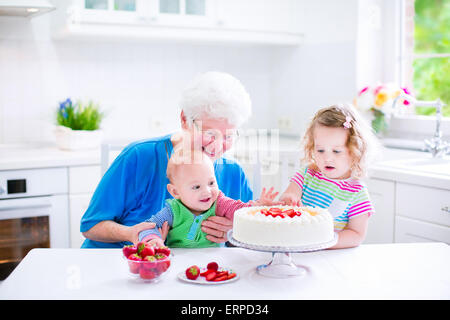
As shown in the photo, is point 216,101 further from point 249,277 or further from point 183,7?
point 183,7

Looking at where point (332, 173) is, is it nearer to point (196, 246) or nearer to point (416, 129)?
point (196, 246)

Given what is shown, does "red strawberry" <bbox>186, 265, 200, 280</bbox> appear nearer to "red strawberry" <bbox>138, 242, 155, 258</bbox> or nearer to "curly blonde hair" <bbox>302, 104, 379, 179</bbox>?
"red strawberry" <bbox>138, 242, 155, 258</bbox>

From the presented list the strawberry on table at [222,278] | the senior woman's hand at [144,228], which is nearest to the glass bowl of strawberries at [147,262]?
the strawberry on table at [222,278]

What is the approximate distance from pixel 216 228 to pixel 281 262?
0.79 ft

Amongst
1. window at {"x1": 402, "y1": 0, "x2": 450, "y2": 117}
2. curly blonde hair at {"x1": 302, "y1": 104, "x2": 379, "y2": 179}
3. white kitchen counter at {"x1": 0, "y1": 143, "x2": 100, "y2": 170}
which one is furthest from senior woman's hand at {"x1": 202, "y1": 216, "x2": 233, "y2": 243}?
window at {"x1": 402, "y1": 0, "x2": 450, "y2": 117}

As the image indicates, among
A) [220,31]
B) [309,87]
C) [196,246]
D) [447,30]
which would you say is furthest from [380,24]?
[447,30]

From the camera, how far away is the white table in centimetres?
110

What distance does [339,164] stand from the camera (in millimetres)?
1627

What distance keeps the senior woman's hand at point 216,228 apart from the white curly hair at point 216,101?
0.29m

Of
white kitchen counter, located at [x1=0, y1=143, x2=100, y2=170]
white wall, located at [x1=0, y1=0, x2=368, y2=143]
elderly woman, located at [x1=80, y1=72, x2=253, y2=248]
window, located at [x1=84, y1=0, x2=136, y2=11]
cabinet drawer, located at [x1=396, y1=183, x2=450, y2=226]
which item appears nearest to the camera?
elderly woman, located at [x1=80, y1=72, x2=253, y2=248]

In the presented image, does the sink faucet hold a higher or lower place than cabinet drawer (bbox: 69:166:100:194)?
higher

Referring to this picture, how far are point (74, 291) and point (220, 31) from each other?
221 centimetres

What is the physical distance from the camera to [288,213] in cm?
125

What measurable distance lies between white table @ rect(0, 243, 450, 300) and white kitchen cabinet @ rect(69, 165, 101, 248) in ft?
4.01
